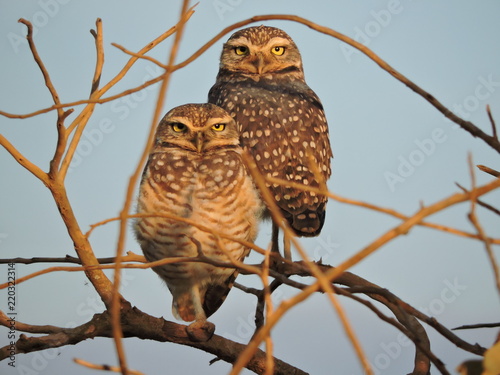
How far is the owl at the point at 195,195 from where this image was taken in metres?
3.59

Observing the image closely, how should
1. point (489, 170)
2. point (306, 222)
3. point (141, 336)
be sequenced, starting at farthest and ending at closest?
point (306, 222) → point (141, 336) → point (489, 170)

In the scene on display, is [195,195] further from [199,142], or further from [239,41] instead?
[239,41]

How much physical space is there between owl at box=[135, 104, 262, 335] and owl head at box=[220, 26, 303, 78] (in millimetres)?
897

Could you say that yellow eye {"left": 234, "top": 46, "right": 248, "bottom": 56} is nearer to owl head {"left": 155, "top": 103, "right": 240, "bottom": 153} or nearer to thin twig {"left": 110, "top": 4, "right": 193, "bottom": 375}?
owl head {"left": 155, "top": 103, "right": 240, "bottom": 153}

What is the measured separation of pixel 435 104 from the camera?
176 cm

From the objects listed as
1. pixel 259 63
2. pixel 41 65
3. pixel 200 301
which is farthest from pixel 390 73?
pixel 259 63

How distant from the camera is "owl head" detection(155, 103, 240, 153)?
3818mm

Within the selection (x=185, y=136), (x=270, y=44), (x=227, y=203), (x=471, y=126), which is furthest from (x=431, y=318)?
(x=270, y=44)

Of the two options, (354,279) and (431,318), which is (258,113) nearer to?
(354,279)

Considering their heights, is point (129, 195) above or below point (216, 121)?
below

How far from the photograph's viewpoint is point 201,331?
3076 mm

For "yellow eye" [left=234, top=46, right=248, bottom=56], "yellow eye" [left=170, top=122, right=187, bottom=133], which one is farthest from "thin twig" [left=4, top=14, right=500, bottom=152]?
"yellow eye" [left=234, top=46, right=248, bottom=56]

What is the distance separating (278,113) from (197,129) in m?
0.68

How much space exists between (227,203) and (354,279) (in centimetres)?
81
